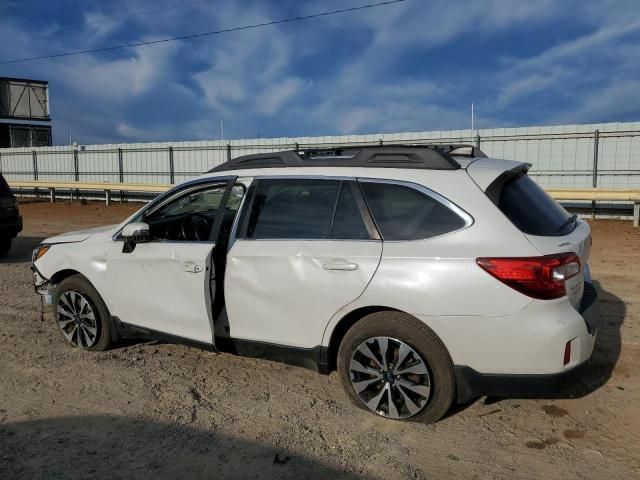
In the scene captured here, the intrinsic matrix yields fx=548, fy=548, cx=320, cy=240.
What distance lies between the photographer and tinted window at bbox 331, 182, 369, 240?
363 cm

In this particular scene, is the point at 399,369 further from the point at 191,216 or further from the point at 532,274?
the point at 191,216

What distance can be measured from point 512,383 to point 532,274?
0.67 meters

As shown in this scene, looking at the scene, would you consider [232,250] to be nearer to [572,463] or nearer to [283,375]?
[283,375]

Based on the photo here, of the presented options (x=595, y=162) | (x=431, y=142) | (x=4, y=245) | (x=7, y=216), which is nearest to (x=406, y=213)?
(x=7, y=216)

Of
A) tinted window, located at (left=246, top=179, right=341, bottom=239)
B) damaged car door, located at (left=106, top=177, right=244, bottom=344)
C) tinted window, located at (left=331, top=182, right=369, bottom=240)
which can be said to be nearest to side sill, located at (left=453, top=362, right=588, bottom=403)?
tinted window, located at (left=331, top=182, right=369, bottom=240)

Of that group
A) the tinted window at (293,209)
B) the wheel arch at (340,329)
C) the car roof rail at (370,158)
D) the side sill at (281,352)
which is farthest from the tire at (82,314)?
the wheel arch at (340,329)

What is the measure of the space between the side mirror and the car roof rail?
2.48 feet

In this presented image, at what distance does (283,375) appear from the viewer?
174 inches

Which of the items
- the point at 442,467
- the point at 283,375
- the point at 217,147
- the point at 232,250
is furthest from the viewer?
the point at 217,147

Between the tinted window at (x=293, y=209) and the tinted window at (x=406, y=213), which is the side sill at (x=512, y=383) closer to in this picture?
the tinted window at (x=406, y=213)

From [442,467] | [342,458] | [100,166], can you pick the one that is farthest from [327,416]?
[100,166]

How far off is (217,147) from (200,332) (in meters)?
17.8

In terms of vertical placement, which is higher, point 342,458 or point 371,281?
point 371,281

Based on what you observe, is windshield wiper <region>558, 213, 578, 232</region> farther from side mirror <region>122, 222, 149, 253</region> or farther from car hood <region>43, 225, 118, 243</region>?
car hood <region>43, 225, 118, 243</region>
